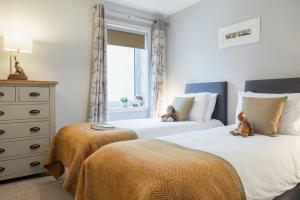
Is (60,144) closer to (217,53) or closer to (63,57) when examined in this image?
(63,57)

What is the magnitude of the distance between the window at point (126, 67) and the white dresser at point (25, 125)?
1352mm

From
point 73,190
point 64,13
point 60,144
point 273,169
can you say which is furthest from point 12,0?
point 273,169

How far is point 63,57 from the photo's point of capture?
11.0ft

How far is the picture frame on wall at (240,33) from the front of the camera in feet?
9.51

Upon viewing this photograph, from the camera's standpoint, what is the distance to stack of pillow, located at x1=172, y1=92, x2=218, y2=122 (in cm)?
316

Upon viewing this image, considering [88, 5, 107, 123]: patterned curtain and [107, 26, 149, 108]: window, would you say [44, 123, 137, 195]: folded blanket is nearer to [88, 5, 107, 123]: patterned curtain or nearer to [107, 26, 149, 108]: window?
[88, 5, 107, 123]: patterned curtain

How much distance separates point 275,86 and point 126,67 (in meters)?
2.57

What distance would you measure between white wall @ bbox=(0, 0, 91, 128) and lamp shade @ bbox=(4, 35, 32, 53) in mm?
358

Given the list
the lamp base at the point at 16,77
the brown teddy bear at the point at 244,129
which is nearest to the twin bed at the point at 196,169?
the brown teddy bear at the point at 244,129

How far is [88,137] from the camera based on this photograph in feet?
7.00

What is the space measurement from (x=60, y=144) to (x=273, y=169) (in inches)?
81.1

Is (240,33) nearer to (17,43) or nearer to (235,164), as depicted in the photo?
(235,164)

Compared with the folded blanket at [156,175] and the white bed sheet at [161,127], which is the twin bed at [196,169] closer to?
the folded blanket at [156,175]

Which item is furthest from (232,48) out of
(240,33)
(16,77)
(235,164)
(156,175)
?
(16,77)
